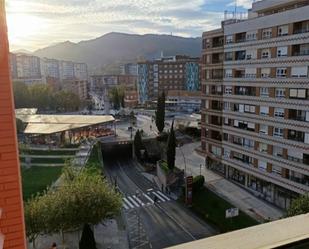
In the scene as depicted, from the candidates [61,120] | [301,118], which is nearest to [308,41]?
[301,118]

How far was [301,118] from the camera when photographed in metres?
23.3

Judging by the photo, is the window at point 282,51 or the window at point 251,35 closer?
the window at point 282,51

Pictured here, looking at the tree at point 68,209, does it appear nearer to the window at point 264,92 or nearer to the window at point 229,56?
the window at point 264,92

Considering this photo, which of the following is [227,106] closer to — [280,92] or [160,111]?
[280,92]

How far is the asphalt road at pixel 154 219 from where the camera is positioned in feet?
73.3

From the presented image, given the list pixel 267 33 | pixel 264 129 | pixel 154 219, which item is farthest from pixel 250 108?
pixel 154 219

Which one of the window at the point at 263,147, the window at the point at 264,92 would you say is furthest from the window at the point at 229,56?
the window at the point at 263,147

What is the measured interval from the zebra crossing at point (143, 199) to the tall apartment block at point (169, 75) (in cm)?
6779

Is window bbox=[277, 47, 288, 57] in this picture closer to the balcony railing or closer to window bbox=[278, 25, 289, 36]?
window bbox=[278, 25, 289, 36]

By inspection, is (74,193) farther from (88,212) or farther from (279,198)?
(279,198)

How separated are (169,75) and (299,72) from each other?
76.8m

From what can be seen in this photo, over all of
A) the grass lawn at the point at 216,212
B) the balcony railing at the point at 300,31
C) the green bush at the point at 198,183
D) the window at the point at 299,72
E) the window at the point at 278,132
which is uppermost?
the balcony railing at the point at 300,31

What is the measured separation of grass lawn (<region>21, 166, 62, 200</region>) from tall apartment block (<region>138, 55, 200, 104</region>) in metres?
66.0

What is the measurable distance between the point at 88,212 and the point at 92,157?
21.3m
